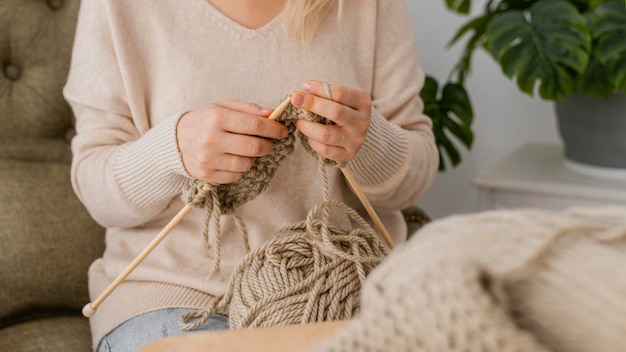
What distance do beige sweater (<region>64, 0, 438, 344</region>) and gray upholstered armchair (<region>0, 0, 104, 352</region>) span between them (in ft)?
0.24

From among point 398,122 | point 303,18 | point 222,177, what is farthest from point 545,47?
point 222,177

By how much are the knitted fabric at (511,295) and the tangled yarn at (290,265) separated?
267 mm

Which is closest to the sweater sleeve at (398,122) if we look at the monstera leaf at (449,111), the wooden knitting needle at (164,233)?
the wooden knitting needle at (164,233)

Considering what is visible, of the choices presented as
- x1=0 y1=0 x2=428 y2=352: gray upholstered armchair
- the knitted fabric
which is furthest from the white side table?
the knitted fabric

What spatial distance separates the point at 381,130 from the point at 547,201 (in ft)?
2.17

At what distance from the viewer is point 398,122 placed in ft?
3.54

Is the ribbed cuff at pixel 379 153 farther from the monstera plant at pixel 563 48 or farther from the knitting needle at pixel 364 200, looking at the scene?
the monstera plant at pixel 563 48

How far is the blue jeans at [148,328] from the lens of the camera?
33.4 inches

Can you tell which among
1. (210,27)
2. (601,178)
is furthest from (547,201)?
(210,27)

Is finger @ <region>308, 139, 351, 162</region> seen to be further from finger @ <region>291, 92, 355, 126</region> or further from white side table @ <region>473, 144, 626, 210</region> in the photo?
white side table @ <region>473, 144, 626, 210</region>

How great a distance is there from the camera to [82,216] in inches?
43.8

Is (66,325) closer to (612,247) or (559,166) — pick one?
(612,247)

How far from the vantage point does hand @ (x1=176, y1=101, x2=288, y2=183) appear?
31.4 inches

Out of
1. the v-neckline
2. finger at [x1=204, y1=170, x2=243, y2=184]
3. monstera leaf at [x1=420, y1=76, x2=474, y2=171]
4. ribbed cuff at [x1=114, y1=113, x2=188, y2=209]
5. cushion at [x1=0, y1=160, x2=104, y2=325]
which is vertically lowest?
cushion at [x1=0, y1=160, x2=104, y2=325]
